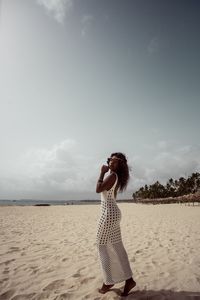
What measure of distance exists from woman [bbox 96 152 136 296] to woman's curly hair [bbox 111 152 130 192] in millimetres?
83

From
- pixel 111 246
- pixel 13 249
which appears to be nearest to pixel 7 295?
pixel 111 246

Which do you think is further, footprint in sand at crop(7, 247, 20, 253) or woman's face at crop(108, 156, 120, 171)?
footprint in sand at crop(7, 247, 20, 253)

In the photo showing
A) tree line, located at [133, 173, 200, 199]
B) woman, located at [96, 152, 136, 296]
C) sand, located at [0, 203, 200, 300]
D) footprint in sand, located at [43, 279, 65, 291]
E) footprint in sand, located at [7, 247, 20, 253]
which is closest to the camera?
woman, located at [96, 152, 136, 296]

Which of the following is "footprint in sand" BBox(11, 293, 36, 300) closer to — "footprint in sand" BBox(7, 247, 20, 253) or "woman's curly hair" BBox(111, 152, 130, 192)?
"woman's curly hair" BBox(111, 152, 130, 192)

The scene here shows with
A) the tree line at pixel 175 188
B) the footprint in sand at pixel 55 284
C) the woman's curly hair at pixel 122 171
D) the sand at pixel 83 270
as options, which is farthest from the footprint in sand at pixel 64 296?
the tree line at pixel 175 188

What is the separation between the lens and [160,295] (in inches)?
141

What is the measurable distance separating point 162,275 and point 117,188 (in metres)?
2.07

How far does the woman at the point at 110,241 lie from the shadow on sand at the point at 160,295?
0.18m

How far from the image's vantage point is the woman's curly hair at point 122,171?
372 centimetres

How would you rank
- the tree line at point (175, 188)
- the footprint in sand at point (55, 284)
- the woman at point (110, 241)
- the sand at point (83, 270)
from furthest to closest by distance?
the tree line at point (175, 188) < the footprint in sand at point (55, 284) < the sand at point (83, 270) < the woman at point (110, 241)

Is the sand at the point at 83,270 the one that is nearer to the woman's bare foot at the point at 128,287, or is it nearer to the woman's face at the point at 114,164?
the woman's bare foot at the point at 128,287

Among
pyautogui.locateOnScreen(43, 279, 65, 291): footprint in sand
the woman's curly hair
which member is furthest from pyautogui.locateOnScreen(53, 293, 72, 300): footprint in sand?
the woman's curly hair

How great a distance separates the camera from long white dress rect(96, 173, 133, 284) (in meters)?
3.48

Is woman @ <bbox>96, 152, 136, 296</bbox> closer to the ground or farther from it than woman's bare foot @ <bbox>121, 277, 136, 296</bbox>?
farther from it
